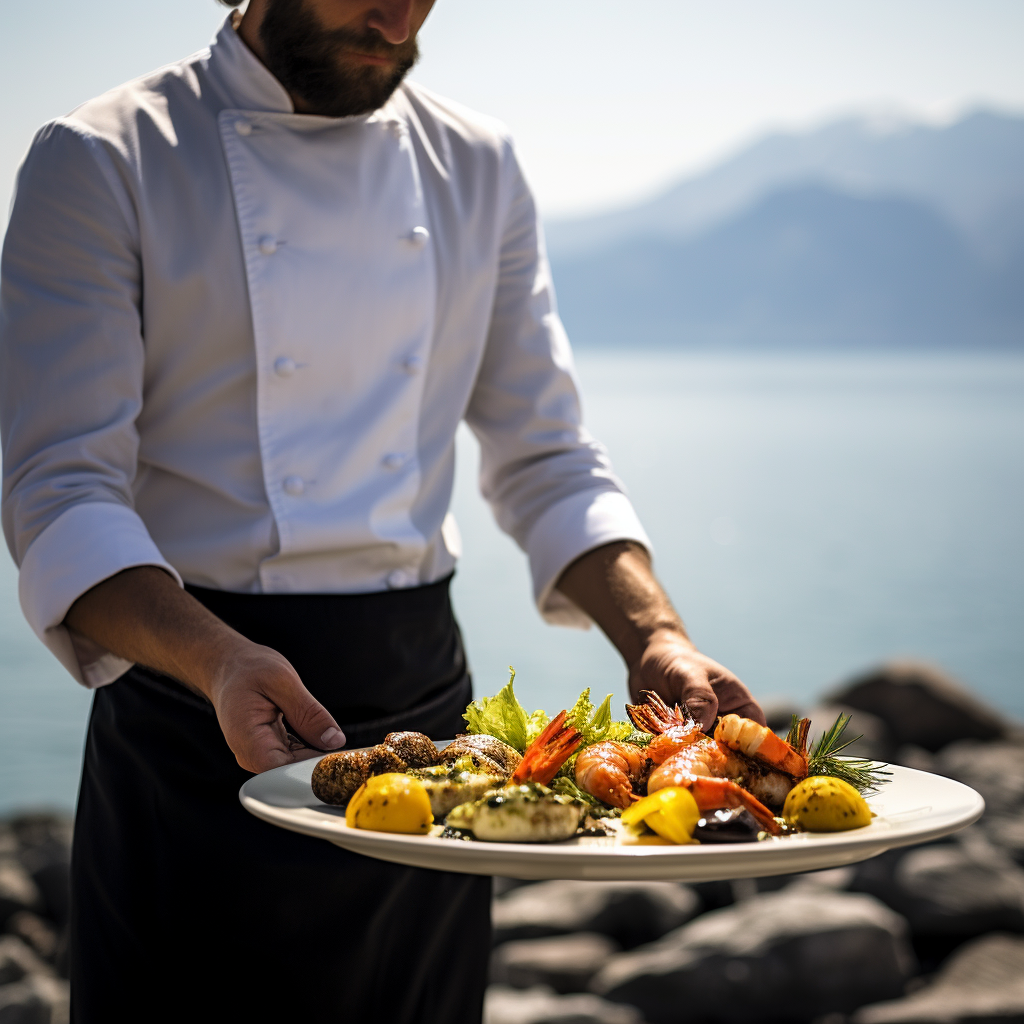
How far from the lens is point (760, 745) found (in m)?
1.51

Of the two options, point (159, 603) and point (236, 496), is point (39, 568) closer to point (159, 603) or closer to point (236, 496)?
point (159, 603)

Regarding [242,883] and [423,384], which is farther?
[423,384]

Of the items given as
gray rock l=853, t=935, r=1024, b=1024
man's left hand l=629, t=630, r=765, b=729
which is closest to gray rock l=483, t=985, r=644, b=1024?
gray rock l=853, t=935, r=1024, b=1024

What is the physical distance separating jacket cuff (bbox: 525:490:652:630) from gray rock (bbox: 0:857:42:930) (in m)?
4.00

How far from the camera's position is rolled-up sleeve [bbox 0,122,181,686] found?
1.65 m

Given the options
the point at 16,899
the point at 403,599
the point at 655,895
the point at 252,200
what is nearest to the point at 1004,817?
the point at 655,895

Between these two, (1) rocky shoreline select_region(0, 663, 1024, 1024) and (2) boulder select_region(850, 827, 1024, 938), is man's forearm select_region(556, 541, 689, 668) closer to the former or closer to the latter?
(1) rocky shoreline select_region(0, 663, 1024, 1024)

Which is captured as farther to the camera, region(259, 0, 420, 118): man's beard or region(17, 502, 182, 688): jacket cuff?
region(259, 0, 420, 118): man's beard

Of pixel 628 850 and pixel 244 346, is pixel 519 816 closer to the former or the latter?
pixel 628 850

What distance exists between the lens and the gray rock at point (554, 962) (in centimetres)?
462

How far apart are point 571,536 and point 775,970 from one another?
2.85 m

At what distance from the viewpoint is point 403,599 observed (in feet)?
6.48

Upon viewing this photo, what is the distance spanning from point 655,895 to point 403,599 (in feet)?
11.8

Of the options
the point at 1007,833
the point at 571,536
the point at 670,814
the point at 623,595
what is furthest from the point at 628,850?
the point at 1007,833
